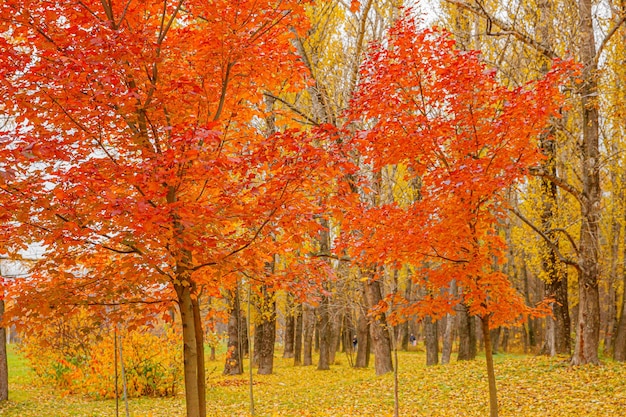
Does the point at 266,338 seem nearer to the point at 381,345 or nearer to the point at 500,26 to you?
the point at 381,345

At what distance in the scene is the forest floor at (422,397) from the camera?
9461 millimetres

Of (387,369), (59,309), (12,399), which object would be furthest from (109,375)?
(59,309)

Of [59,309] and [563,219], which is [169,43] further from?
[563,219]

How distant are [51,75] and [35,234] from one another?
1391 mm

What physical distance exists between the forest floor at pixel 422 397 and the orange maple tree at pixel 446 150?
118 inches

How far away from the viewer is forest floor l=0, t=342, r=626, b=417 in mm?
9461

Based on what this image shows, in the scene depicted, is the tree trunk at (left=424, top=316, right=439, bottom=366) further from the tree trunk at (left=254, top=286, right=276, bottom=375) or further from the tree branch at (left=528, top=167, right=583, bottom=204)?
the tree branch at (left=528, top=167, right=583, bottom=204)

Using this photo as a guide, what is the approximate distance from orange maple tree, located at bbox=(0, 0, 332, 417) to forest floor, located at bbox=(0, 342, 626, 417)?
479cm

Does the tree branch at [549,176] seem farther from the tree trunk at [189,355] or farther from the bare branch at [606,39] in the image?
the tree trunk at [189,355]

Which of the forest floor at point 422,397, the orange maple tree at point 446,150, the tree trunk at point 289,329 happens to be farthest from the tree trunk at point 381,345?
the tree trunk at point 289,329

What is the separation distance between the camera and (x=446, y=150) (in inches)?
295

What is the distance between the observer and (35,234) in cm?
488

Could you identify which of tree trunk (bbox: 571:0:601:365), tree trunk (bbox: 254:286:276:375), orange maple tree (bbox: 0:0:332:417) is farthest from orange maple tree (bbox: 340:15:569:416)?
tree trunk (bbox: 254:286:276:375)

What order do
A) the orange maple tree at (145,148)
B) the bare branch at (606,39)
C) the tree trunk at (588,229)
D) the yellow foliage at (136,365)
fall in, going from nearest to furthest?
1. the orange maple tree at (145,148)
2. the bare branch at (606,39)
3. the tree trunk at (588,229)
4. the yellow foliage at (136,365)
